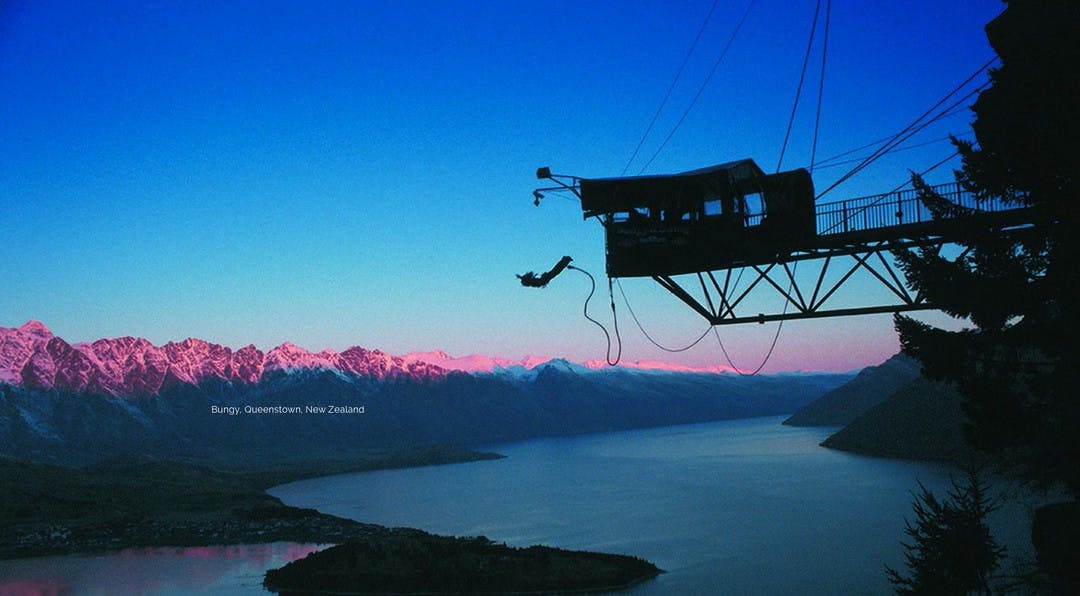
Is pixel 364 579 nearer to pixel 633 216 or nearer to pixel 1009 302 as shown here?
pixel 633 216

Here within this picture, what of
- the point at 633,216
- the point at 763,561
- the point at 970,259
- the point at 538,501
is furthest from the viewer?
the point at 538,501

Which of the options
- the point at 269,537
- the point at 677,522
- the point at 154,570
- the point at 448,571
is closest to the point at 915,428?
the point at 677,522

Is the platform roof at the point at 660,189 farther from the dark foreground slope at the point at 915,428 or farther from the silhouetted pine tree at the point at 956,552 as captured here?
the dark foreground slope at the point at 915,428

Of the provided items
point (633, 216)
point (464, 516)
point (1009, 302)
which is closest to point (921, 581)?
point (1009, 302)

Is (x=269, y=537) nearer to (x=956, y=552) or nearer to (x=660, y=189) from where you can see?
(x=660, y=189)

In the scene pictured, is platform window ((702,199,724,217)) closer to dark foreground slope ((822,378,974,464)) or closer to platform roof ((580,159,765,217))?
platform roof ((580,159,765,217))

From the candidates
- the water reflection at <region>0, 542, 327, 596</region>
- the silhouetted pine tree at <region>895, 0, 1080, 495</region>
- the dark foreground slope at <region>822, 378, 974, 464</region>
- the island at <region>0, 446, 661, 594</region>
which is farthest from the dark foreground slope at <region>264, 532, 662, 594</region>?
the dark foreground slope at <region>822, 378, 974, 464</region>
